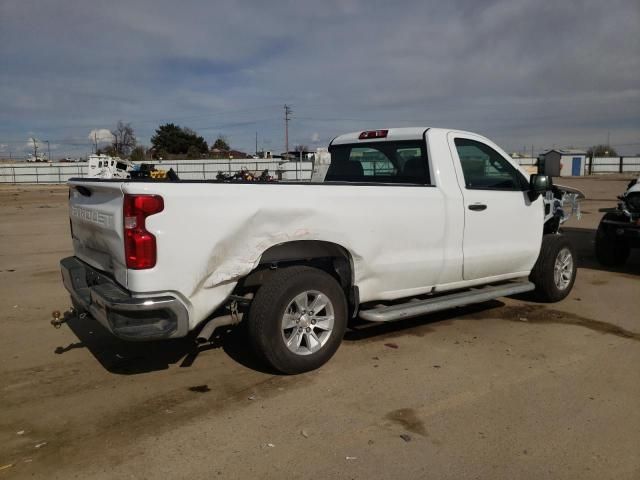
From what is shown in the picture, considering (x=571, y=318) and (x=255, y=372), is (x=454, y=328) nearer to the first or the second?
(x=571, y=318)

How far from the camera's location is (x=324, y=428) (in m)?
3.46

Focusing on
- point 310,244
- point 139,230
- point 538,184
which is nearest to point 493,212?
point 538,184

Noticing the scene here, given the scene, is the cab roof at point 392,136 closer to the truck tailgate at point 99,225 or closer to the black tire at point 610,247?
the truck tailgate at point 99,225

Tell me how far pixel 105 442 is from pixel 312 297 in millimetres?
1758

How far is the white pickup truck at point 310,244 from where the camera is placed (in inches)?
140

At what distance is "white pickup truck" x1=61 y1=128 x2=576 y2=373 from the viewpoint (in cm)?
355

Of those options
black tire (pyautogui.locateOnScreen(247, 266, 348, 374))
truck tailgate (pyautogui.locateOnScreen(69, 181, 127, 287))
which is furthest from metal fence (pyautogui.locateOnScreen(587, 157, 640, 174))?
truck tailgate (pyautogui.locateOnScreen(69, 181, 127, 287))

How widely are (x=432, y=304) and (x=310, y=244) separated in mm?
1337

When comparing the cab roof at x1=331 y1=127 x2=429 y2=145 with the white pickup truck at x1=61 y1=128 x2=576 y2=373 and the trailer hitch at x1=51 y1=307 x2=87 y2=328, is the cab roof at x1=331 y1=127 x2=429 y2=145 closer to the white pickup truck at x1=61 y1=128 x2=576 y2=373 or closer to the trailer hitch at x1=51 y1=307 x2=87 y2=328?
the white pickup truck at x1=61 y1=128 x2=576 y2=373

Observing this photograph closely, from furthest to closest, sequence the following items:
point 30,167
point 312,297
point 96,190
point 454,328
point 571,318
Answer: point 30,167, point 571,318, point 454,328, point 312,297, point 96,190

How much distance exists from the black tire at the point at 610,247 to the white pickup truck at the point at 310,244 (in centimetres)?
304

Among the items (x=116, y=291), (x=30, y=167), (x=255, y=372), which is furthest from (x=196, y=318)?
(x=30, y=167)

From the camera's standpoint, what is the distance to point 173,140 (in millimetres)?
81250

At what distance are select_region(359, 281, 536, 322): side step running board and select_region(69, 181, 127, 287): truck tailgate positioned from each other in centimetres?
200
